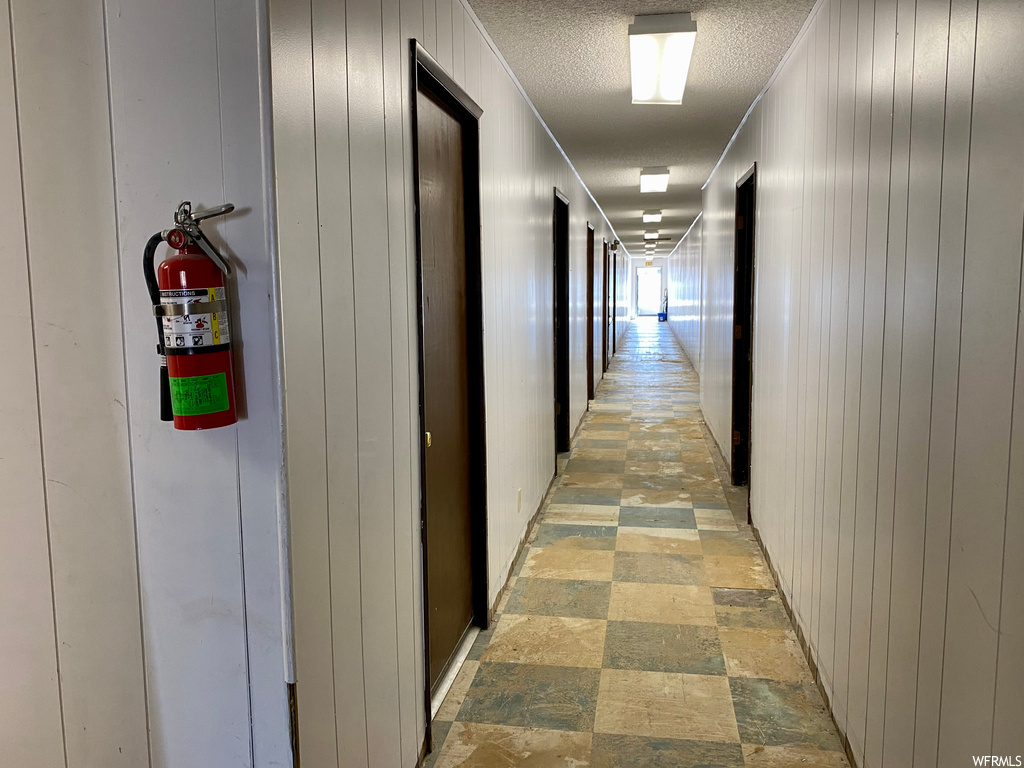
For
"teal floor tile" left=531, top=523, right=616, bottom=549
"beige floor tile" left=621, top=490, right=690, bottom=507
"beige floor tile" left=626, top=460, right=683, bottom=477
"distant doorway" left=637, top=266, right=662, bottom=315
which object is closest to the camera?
"teal floor tile" left=531, top=523, right=616, bottom=549

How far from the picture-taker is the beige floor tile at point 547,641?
3010mm

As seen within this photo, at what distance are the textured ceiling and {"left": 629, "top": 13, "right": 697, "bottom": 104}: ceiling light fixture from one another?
0.05 meters

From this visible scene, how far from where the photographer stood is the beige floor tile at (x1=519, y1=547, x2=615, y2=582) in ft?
12.8

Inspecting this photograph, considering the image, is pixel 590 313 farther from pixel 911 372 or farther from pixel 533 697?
pixel 911 372

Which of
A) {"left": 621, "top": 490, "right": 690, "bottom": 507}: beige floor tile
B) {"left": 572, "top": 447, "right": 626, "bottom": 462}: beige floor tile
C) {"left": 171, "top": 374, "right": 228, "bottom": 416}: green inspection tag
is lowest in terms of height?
{"left": 621, "top": 490, "right": 690, "bottom": 507}: beige floor tile

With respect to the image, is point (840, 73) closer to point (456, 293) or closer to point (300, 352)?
point (456, 293)

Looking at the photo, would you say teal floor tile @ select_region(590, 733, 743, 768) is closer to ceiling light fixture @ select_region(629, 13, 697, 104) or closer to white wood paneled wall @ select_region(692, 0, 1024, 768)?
white wood paneled wall @ select_region(692, 0, 1024, 768)

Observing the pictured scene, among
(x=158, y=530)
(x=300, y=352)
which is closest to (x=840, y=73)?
(x=300, y=352)

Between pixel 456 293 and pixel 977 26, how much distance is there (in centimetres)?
191

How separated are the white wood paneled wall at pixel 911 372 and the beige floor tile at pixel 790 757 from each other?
4.9 inches

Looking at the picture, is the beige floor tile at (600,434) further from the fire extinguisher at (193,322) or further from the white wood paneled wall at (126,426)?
the fire extinguisher at (193,322)

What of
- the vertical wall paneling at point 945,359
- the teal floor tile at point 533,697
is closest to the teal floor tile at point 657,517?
the teal floor tile at point 533,697

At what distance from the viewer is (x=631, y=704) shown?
105 inches

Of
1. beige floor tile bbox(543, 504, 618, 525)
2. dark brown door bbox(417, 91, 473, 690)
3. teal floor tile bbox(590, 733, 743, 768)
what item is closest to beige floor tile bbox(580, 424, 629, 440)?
beige floor tile bbox(543, 504, 618, 525)
